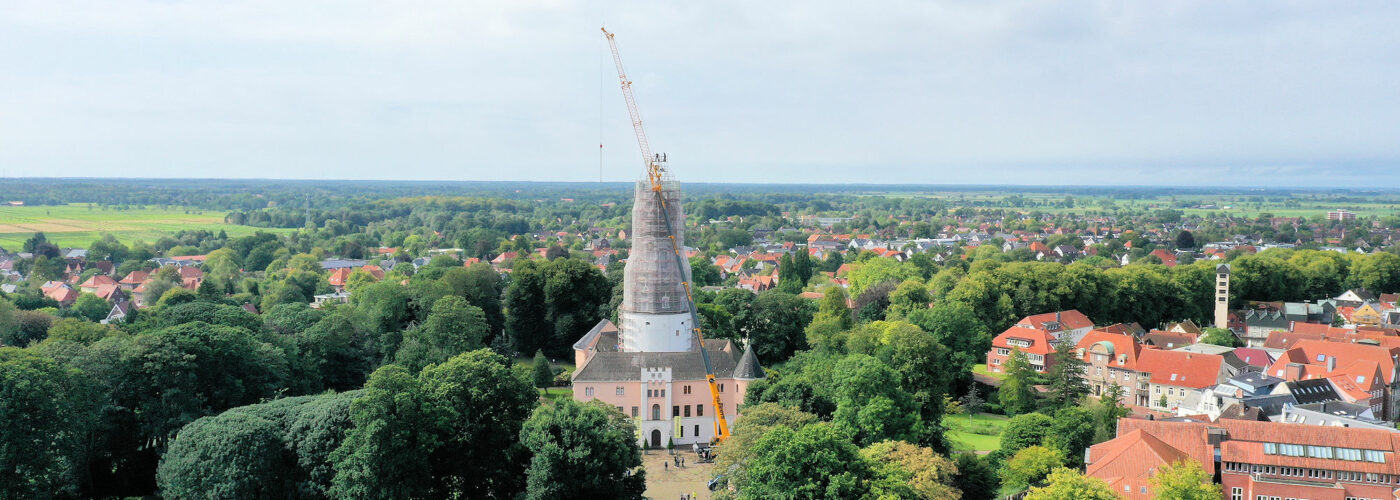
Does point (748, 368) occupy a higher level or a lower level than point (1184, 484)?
higher

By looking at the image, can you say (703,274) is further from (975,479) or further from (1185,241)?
(1185,241)

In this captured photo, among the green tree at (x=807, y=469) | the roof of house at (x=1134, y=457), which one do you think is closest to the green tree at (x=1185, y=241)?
the roof of house at (x=1134, y=457)

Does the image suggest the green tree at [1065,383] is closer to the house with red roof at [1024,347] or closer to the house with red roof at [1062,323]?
the house with red roof at [1024,347]

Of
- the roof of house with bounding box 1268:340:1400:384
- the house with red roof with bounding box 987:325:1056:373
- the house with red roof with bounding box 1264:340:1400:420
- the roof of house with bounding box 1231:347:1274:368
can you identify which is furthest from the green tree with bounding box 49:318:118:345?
the roof of house with bounding box 1231:347:1274:368

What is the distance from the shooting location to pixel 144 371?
45094 millimetres

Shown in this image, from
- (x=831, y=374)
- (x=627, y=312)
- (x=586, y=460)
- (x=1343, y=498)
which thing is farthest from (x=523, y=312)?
(x=1343, y=498)

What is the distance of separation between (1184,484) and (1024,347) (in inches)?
1398

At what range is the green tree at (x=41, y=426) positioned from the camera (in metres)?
36.1

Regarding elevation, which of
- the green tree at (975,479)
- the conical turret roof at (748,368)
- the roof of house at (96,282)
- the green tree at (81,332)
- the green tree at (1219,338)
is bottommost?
the green tree at (975,479)

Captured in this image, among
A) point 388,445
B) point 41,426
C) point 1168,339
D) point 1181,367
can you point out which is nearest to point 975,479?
point 388,445

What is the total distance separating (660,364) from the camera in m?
53.6

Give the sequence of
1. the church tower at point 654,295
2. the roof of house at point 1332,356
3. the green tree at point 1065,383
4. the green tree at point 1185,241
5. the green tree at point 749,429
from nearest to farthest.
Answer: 1. the green tree at point 749,429
2. the green tree at point 1065,383
3. the roof of house at point 1332,356
4. the church tower at point 654,295
5. the green tree at point 1185,241

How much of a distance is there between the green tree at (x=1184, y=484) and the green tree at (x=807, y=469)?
392 inches

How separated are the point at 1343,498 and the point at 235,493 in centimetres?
4044
